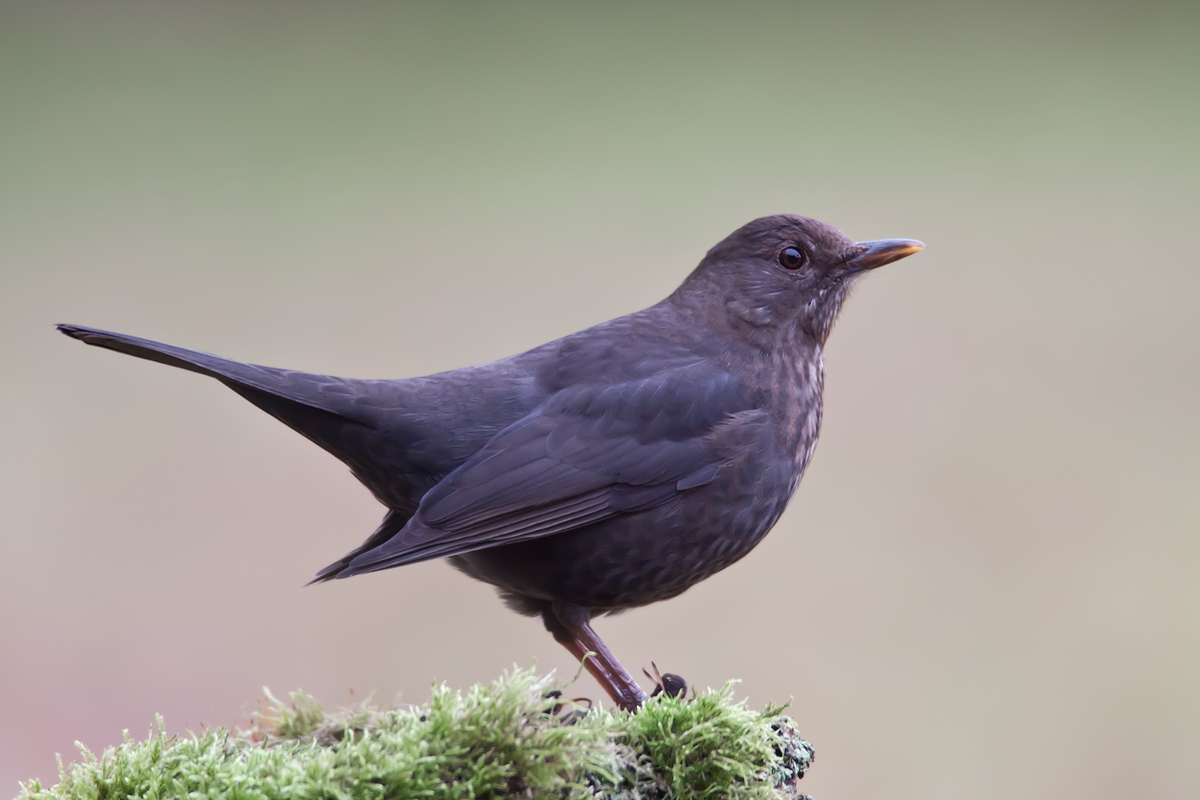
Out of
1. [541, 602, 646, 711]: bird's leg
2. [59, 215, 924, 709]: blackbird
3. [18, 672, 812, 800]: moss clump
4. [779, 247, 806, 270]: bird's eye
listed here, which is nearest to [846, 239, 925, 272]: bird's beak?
[779, 247, 806, 270]: bird's eye

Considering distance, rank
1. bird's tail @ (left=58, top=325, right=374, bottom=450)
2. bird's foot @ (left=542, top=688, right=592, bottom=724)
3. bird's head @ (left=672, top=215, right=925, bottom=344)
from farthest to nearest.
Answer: bird's head @ (left=672, top=215, right=925, bottom=344) → bird's tail @ (left=58, top=325, right=374, bottom=450) → bird's foot @ (left=542, top=688, right=592, bottom=724)

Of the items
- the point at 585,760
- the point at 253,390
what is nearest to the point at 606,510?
the point at 585,760

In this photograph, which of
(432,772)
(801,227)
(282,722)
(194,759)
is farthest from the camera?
(801,227)

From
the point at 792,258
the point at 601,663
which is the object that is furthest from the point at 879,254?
the point at 601,663

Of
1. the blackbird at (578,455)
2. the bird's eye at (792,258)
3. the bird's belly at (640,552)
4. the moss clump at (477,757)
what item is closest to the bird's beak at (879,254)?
the bird's eye at (792,258)

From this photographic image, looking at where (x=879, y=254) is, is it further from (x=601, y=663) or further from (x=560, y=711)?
(x=560, y=711)

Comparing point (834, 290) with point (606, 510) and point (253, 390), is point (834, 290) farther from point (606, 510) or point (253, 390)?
point (253, 390)

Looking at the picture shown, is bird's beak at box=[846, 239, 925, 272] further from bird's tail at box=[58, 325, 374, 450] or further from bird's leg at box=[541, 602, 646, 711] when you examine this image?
bird's tail at box=[58, 325, 374, 450]
